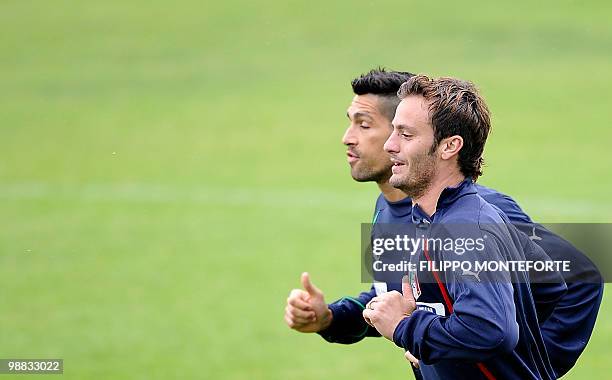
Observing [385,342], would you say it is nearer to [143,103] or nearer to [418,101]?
[418,101]

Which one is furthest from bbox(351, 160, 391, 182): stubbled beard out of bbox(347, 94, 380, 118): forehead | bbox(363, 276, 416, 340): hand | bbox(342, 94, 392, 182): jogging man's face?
bbox(363, 276, 416, 340): hand

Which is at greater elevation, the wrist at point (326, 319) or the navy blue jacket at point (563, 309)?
the wrist at point (326, 319)

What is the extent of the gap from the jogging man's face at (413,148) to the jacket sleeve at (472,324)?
1.49ft

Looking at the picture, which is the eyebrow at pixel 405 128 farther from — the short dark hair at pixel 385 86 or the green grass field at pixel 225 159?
the green grass field at pixel 225 159

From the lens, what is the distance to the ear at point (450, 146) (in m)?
4.52

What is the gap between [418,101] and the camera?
4.61 m

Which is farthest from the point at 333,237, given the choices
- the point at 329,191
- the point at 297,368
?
the point at 297,368

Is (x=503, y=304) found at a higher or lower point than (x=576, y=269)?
lower

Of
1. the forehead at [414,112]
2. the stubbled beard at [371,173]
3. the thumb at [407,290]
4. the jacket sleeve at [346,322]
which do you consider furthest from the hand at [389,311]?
the stubbled beard at [371,173]

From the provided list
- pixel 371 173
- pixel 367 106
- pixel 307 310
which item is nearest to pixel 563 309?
pixel 307 310

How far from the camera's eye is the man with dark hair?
16.9 feet

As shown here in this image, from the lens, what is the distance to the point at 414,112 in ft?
15.1

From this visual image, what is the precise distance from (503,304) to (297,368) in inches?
286

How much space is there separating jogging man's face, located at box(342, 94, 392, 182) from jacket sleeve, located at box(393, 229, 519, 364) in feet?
6.41
